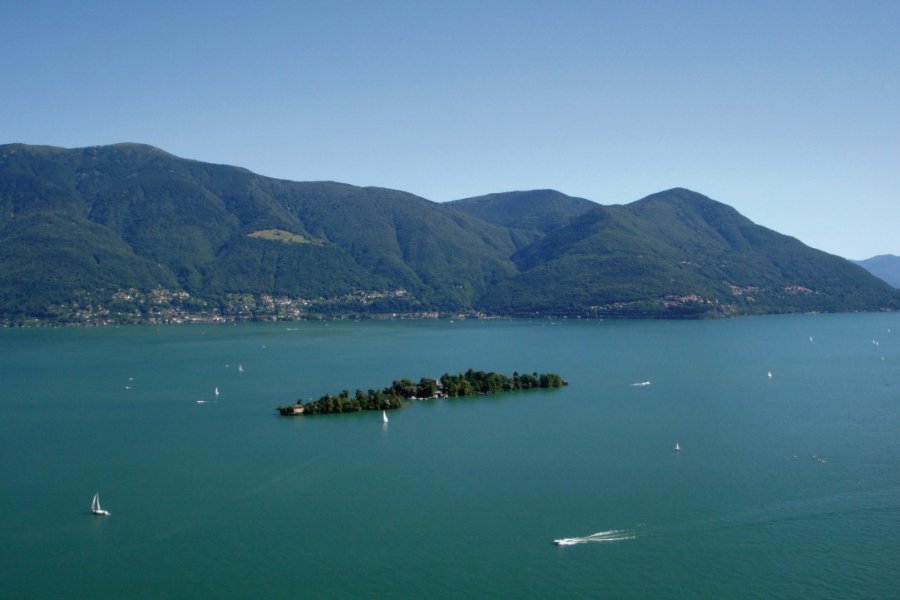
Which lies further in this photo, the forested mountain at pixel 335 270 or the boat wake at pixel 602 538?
the forested mountain at pixel 335 270

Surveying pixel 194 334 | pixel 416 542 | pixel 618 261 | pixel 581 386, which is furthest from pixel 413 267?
pixel 416 542

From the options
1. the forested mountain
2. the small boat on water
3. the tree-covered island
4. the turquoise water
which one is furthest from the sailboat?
the forested mountain

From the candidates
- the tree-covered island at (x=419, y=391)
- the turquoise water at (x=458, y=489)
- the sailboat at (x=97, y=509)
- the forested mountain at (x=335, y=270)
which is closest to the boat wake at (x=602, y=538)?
the turquoise water at (x=458, y=489)

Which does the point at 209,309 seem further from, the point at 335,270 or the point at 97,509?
the point at 97,509

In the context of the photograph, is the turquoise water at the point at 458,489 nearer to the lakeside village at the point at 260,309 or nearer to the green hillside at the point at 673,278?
the lakeside village at the point at 260,309

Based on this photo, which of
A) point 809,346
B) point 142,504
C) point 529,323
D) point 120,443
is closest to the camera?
point 142,504

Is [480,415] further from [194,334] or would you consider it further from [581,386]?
[194,334]
